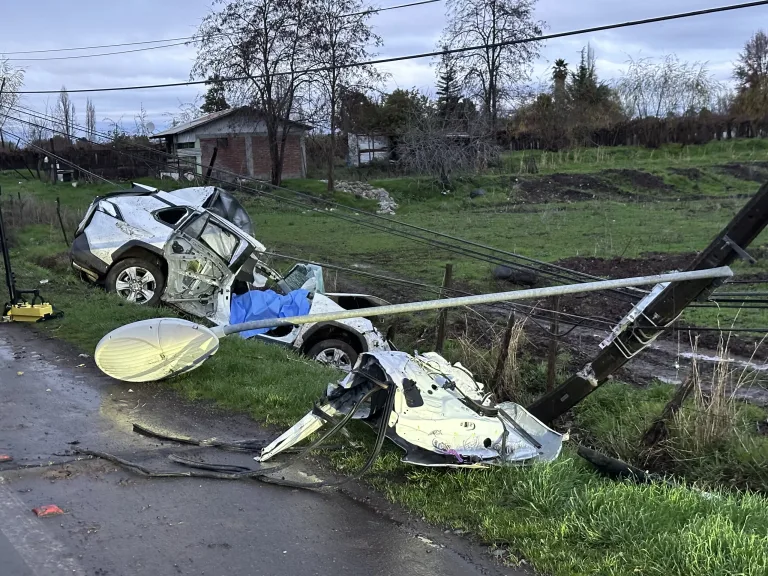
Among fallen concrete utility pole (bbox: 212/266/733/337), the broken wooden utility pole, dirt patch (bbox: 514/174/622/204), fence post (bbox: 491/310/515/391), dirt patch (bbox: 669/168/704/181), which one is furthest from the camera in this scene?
dirt patch (bbox: 669/168/704/181)

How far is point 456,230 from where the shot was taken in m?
26.3

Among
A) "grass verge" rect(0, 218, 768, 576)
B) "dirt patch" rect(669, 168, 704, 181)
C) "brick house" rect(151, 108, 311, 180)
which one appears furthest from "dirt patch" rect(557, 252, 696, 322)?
"brick house" rect(151, 108, 311, 180)

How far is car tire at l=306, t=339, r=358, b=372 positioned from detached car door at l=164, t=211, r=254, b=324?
2.28 meters

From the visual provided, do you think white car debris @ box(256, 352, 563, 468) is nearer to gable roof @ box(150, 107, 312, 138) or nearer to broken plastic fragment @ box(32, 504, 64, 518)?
broken plastic fragment @ box(32, 504, 64, 518)

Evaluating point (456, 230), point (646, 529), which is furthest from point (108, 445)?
point (456, 230)

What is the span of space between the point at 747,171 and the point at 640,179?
6844mm

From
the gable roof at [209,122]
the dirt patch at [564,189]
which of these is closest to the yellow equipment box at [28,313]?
the dirt patch at [564,189]

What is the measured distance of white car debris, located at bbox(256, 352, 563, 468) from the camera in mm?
5223

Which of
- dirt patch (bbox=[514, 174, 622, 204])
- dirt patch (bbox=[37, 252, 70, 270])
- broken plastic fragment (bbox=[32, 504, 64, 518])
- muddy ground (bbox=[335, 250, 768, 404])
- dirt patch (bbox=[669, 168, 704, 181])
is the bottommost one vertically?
muddy ground (bbox=[335, 250, 768, 404])

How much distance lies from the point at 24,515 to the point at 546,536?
3.29 m

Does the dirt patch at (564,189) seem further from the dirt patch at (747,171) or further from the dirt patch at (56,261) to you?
the dirt patch at (56,261)

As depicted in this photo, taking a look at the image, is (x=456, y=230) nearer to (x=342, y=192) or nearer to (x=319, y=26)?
(x=342, y=192)

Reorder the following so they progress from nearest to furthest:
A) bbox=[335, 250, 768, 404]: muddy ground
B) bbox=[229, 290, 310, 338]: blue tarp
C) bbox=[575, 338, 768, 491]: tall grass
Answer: bbox=[575, 338, 768, 491]: tall grass < bbox=[229, 290, 310, 338]: blue tarp < bbox=[335, 250, 768, 404]: muddy ground

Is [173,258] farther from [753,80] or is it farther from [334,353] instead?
[753,80]
